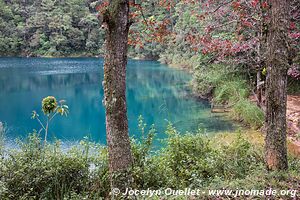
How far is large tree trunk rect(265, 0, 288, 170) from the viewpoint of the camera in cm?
315

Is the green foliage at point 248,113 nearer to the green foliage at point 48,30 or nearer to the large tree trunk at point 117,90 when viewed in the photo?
the large tree trunk at point 117,90

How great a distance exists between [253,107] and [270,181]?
7.05 meters

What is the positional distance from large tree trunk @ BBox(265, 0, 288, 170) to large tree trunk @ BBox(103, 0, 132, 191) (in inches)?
59.7

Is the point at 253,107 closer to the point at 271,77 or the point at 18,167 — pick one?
the point at 271,77

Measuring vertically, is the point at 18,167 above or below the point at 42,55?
below

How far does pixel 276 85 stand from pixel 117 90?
1.66 m

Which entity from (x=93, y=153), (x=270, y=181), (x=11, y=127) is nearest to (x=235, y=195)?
(x=270, y=181)

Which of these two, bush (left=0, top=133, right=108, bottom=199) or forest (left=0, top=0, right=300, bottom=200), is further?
bush (left=0, top=133, right=108, bottom=199)

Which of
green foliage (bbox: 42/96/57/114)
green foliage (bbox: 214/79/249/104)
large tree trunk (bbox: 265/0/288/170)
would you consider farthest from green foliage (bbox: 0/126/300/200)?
green foliage (bbox: 214/79/249/104)

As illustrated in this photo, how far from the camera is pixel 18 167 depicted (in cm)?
358

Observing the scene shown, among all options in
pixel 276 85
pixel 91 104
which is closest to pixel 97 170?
pixel 276 85

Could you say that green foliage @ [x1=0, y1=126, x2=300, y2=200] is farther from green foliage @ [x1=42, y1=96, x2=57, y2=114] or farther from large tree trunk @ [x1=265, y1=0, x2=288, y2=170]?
green foliage @ [x1=42, y1=96, x2=57, y2=114]

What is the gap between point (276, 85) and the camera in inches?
127

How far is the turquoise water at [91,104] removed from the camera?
1045 cm
